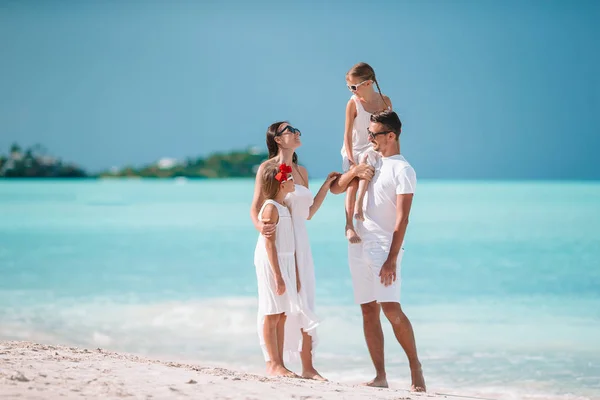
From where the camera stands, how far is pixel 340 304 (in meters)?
12.9

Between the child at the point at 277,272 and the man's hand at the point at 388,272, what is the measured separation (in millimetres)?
600

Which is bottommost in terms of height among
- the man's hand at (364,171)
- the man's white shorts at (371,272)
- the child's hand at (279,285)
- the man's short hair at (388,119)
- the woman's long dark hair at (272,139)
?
the child's hand at (279,285)

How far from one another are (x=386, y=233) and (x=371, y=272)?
0.29 metres

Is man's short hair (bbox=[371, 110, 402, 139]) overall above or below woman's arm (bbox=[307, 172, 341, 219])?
above

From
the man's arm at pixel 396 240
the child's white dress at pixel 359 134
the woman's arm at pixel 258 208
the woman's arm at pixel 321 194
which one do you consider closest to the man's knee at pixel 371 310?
the man's arm at pixel 396 240

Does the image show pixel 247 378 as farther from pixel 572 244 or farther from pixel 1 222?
pixel 1 222

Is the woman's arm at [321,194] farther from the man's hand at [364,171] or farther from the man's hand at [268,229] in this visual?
the man's hand at [268,229]

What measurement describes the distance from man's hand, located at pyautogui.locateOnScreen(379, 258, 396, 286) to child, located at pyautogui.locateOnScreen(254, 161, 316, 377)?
1.97 ft

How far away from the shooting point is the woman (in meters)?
5.85

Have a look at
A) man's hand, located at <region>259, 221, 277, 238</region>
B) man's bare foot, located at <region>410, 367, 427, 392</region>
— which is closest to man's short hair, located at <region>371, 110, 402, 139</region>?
man's hand, located at <region>259, 221, 277, 238</region>

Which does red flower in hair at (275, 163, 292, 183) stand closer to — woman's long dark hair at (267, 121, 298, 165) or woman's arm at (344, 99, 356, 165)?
woman's long dark hair at (267, 121, 298, 165)

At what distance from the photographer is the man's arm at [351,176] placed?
19.0ft

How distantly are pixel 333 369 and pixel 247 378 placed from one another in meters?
3.43

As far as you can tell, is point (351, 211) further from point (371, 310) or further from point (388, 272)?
point (371, 310)
